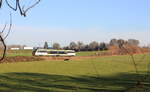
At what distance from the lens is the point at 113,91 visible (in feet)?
45.1

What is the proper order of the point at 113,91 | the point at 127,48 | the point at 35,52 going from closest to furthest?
1. the point at 127,48
2. the point at 113,91
3. the point at 35,52

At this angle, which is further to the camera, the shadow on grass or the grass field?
the grass field

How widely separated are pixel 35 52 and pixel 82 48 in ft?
75.9

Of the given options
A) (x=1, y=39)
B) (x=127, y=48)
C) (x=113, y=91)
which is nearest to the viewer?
(x=1, y=39)

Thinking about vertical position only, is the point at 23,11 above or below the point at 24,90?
above

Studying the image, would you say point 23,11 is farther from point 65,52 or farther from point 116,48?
point 65,52

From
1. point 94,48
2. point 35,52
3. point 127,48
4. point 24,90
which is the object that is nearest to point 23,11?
point 127,48

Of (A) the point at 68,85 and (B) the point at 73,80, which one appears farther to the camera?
(B) the point at 73,80

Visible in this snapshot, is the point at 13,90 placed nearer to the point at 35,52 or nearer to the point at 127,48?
the point at 127,48

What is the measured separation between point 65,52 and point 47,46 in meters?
21.3

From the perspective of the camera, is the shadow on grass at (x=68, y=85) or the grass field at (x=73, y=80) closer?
the shadow on grass at (x=68, y=85)

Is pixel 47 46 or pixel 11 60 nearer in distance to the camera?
pixel 11 60

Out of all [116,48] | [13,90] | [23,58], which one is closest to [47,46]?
[23,58]

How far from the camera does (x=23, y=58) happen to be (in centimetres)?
5312
